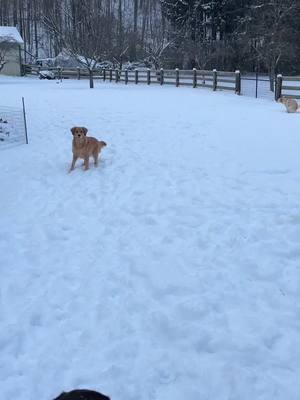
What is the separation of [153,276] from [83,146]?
439 centimetres

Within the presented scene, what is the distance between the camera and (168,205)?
664cm

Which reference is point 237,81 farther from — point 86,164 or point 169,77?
point 86,164

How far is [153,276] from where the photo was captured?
4.60m

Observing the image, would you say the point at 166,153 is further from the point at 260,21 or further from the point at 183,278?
the point at 260,21

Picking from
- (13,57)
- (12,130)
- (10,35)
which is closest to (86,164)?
(12,130)

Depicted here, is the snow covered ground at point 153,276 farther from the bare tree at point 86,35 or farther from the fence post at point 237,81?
the bare tree at point 86,35

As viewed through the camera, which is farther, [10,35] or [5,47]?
[10,35]

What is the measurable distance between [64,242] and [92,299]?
1434 millimetres

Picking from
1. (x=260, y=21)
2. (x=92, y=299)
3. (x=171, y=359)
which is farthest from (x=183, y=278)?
(x=260, y=21)

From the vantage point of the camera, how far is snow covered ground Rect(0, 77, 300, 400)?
10.6 ft

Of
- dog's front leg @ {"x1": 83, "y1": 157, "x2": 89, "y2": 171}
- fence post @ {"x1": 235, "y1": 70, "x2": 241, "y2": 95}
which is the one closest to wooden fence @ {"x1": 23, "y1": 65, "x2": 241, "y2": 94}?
fence post @ {"x1": 235, "y1": 70, "x2": 241, "y2": 95}

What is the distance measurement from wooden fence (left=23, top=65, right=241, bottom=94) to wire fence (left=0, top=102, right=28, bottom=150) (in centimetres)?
1206

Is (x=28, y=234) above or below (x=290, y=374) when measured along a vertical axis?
below

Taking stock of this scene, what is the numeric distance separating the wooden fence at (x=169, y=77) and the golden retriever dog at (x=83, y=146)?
1608 cm
